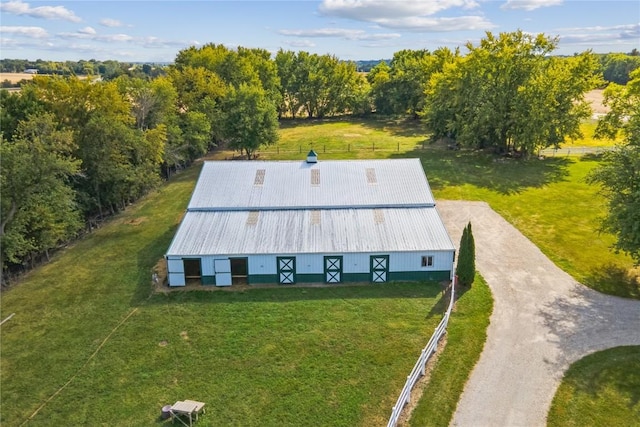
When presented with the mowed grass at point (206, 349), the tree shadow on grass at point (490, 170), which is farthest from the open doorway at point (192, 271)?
the tree shadow on grass at point (490, 170)

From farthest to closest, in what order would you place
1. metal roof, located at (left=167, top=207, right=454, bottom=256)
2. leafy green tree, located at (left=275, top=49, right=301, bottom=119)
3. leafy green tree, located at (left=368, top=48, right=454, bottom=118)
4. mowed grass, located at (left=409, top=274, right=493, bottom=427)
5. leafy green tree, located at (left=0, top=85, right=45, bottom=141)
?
1. leafy green tree, located at (left=275, top=49, right=301, bottom=119)
2. leafy green tree, located at (left=368, top=48, right=454, bottom=118)
3. leafy green tree, located at (left=0, top=85, right=45, bottom=141)
4. metal roof, located at (left=167, top=207, right=454, bottom=256)
5. mowed grass, located at (left=409, top=274, right=493, bottom=427)

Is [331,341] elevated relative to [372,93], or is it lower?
lower

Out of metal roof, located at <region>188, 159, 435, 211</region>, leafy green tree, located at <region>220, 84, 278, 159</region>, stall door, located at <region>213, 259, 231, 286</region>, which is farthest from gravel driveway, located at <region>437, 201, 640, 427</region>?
leafy green tree, located at <region>220, 84, 278, 159</region>

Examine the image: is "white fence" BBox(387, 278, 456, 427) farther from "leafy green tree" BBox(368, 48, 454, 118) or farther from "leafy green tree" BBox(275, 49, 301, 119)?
"leafy green tree" BBox(275, 49, 301, 119)

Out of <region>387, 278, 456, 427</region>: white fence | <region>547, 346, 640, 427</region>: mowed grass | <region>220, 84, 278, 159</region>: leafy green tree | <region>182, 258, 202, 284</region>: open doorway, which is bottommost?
<region>547, 346, 640, 427</region>: mowed grass

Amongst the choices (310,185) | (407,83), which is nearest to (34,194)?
(310,185)

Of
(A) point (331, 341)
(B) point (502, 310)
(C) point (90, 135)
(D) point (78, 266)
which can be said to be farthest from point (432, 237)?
(C) point (90, 135)

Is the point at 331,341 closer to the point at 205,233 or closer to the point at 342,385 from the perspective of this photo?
the point at 342,385
